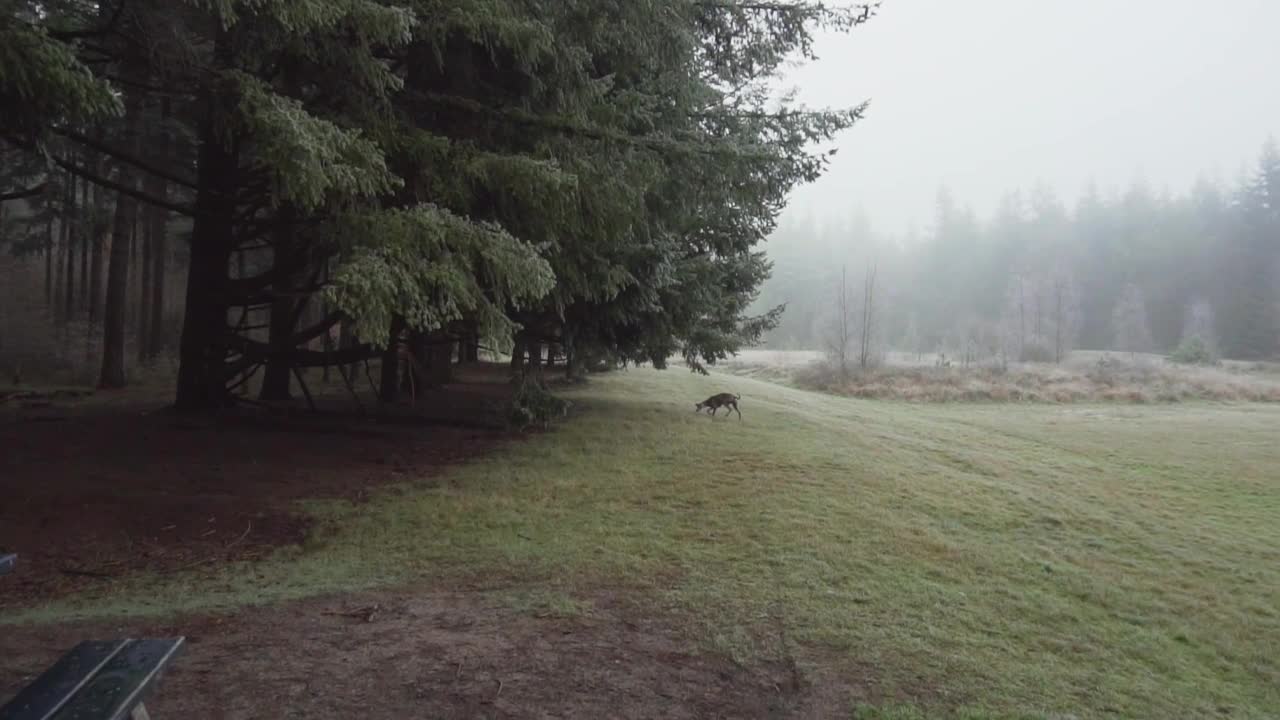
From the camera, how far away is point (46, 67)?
146 inches

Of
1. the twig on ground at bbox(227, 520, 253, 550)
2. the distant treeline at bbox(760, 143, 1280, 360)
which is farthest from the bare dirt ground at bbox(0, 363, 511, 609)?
the distant treeline at bbox(760, 143, 1280, 360)

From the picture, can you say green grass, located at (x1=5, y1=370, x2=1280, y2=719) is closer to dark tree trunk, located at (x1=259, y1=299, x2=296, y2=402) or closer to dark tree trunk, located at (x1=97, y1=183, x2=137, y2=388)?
dark tree trunk, located at (x1=259, y1=299, x2=296, y2=402)

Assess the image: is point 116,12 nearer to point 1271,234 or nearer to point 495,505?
point 495,505

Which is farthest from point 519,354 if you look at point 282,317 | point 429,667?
point 429,667

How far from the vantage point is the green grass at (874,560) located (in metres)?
4.25

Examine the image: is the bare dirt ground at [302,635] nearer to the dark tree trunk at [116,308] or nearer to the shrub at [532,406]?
the shrub at [532,406]

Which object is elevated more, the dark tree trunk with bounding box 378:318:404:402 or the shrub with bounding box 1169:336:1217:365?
the shrub with bounding box 1169:336:1217:365

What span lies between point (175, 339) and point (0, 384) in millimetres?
11303

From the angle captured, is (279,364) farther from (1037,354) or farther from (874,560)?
(1037,354)

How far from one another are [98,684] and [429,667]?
5.27 feet

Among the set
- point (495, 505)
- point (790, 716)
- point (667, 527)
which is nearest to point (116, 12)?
point (495, 505)

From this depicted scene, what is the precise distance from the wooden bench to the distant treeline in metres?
38.3

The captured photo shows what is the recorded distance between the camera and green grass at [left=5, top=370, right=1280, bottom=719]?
13.9 feet

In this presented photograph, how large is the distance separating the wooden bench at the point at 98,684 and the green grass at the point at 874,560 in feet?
7.51
